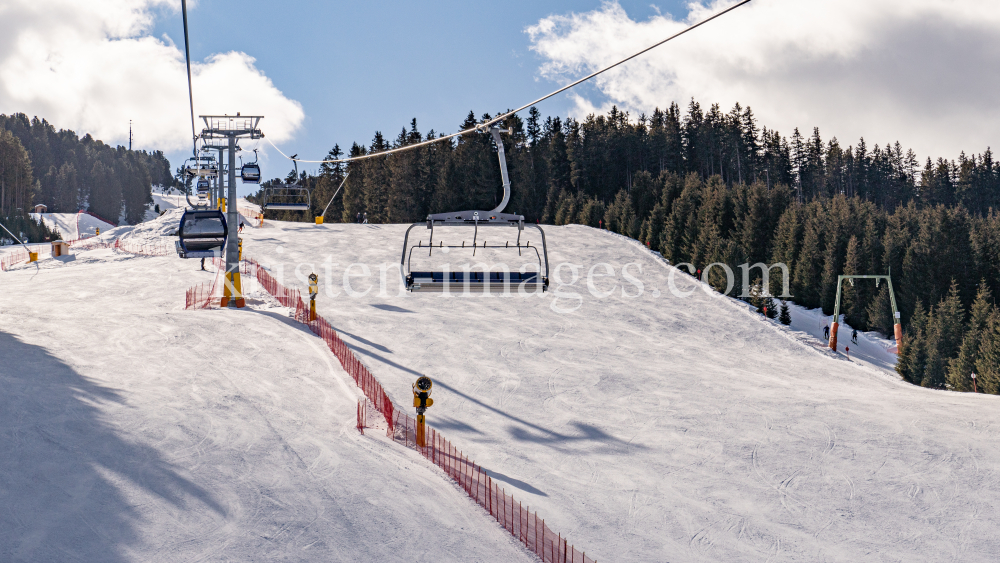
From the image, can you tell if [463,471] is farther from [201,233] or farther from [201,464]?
[201,233]

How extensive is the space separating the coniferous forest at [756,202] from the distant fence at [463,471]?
21.1 ft

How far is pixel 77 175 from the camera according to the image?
117 metres

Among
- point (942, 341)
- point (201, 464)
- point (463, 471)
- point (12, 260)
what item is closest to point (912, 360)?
point (942, 341)

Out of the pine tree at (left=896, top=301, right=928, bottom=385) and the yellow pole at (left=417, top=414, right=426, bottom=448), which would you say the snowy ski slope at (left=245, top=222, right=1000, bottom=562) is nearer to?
the yellow pole at (left=417, top=414, right=426, bottom=448)

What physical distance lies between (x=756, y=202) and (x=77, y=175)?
12209 cm

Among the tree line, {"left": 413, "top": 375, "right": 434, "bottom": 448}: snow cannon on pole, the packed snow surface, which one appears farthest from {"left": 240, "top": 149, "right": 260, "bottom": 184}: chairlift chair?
the tree line

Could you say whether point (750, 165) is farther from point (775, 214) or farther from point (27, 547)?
point (27, 547)

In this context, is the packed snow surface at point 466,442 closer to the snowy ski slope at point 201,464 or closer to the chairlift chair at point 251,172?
the snowy ski slope at point 201,464

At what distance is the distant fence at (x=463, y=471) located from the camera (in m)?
9.54

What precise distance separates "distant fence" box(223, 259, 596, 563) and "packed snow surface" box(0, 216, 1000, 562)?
375 mm

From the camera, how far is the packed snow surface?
898 centimetres

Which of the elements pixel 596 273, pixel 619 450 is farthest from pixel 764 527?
pixel 596 273

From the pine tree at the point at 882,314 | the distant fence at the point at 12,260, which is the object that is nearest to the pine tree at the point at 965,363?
the pine tree at the point at 882,314

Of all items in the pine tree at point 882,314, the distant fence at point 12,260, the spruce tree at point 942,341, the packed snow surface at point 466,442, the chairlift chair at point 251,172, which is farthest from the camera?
the pine tree at point 882,314
